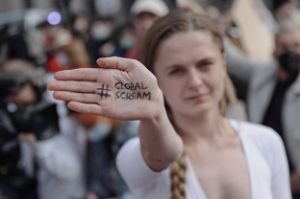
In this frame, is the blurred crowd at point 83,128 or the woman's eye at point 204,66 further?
the blurred crowd at point 83,128

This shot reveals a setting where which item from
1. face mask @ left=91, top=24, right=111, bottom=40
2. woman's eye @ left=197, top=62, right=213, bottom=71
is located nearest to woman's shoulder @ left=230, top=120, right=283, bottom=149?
woman's eye @ left=197, top=62, right=213, bottom=71

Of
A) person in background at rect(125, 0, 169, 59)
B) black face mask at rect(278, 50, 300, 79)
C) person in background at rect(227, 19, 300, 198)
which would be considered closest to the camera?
person in background at rect(227, 19, 300, 198)

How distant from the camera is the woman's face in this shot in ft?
5.44

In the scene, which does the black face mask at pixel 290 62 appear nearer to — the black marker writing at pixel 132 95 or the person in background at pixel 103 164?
the person in background at pixel 103 164

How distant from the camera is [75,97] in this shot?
1339 millimetres

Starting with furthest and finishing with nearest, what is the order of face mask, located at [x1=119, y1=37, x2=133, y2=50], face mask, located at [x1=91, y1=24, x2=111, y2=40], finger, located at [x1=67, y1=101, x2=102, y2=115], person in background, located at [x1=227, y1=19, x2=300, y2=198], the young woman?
face mask, located at [x1=91, y1=24, x2=111, y2=40] → face mask, located at [x1=119, y1=37, x2=133, y2=50] → person in background, located at [x1=227, y1=19, x2=300, y2=198] → the young woman → finger, located at [x1=67, y1=101, x2=102, y2=115]

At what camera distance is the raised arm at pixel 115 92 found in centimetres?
135

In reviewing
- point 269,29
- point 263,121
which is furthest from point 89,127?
point 269,29

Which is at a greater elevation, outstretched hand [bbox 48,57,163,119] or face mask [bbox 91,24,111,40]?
face mask [bbox 91,24,111,40]

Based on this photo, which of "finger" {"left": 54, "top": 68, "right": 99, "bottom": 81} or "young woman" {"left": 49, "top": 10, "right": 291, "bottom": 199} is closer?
"finger" {"left": 54, "top": 68, "right": 99, "bottom": 81}

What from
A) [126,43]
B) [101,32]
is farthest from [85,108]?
[101,32]

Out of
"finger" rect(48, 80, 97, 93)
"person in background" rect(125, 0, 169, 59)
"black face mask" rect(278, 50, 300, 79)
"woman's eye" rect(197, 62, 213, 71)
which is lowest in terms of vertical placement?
"black face mask" rect(278, 50, 300, 79)

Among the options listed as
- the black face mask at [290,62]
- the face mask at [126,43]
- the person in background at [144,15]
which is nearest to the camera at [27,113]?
the person in background at [144,15]

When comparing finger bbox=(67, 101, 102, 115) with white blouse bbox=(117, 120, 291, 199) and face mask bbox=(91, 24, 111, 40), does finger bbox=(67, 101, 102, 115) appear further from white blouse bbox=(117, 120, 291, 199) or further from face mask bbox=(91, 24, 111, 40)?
face mask bbox=(91, 24, 111, 40)
